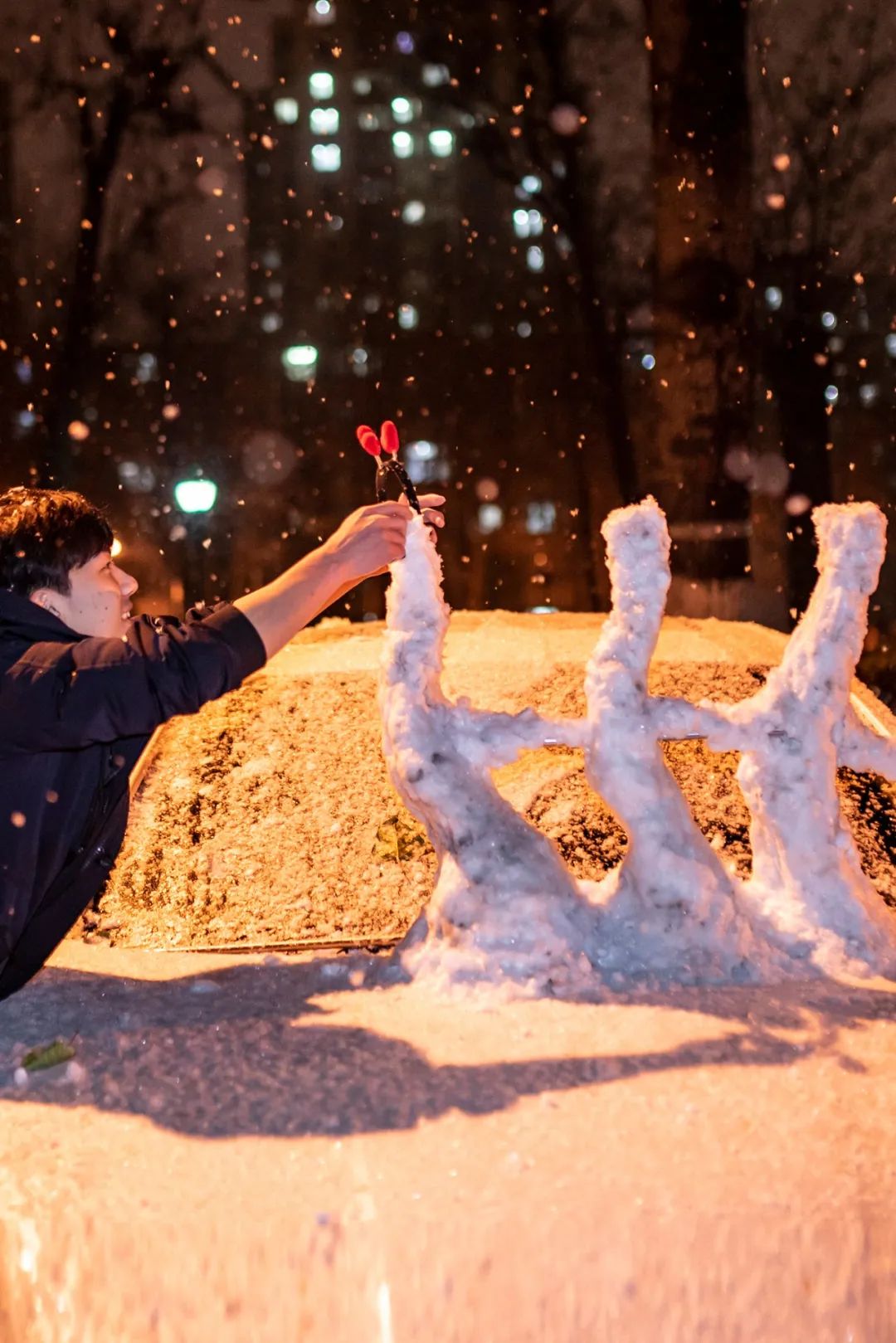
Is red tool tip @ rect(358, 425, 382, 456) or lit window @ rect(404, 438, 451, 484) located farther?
lit window @ rect(404, 438, 451, 484)

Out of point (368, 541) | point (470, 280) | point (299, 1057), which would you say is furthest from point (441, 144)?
point (299, 1057)

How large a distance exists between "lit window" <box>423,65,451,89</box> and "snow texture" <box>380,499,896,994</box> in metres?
10.5

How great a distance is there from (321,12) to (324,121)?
1.25 m

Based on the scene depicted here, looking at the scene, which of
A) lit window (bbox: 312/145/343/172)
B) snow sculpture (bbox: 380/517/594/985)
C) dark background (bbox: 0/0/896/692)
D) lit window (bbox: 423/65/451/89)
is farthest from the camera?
lit window (bbox: 312/145/343/172)

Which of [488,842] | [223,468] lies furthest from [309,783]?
[223,468]

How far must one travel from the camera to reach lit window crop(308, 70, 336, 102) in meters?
14.5

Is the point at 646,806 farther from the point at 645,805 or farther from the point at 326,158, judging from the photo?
the point at 326,158

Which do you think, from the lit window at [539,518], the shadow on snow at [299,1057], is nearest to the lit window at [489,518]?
the lit window at [539,518]

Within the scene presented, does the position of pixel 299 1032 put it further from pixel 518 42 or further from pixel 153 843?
pixel 518 42

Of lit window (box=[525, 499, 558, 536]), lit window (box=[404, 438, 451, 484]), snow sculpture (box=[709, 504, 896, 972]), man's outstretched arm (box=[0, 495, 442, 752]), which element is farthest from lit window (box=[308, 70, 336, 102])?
man's outstretched arm (box=[0, 495, 442, 752])

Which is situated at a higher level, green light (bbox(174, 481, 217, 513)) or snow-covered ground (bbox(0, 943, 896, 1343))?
green light (bbox(174, 481, 217, 513))

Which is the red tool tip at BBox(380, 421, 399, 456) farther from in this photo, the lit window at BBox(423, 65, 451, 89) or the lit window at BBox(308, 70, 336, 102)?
the lit window at BBox(308, 70, 336, 102)

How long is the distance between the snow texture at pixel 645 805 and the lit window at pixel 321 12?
46.2 ft

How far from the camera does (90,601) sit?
6.82ft
